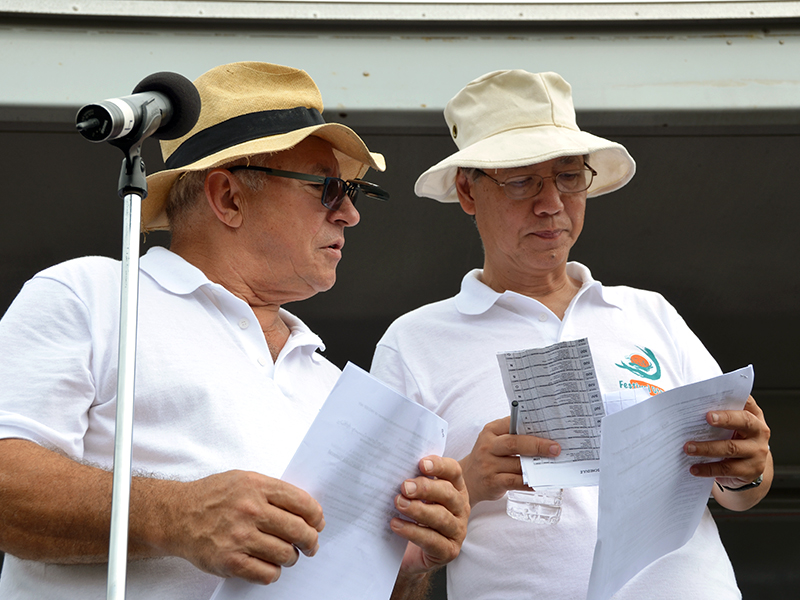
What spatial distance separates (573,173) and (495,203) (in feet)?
0.73

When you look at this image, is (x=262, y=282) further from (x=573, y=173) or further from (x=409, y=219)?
(x=409, y=219)

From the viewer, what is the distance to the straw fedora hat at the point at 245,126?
185cm

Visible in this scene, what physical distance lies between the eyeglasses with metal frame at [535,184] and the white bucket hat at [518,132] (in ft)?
0.27

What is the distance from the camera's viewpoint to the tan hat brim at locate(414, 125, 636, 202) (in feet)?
6.56

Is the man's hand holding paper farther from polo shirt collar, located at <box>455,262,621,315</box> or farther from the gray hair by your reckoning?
the gray hair

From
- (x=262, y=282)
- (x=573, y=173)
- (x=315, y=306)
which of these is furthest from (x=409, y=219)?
(x=262, y=282)

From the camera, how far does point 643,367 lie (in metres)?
1.93

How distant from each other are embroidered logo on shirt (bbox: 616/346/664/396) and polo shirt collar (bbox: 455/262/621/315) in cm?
17

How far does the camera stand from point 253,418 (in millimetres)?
1534

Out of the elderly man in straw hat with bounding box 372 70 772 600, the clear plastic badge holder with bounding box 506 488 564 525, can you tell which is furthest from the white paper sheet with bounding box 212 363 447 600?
the clear plastic badge holder with bounding box 506 488 564 525

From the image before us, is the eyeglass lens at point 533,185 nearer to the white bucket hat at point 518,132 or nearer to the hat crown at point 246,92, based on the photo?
the white bucket hat at point 518,132

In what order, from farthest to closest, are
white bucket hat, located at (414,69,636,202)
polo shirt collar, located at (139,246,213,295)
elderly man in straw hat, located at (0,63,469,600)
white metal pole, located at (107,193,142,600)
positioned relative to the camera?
white bucket hat, located at (414,69,636,202)
polo shirt collar, located at (139,246,213,295)
elderly man in straw hat, located at (0,63,469,600)
white metal pole, located at (107,193,142,600)

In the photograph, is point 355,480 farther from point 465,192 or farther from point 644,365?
point 465,192

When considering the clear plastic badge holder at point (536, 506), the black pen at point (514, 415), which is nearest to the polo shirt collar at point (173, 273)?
the black pen at point (514, 415)
